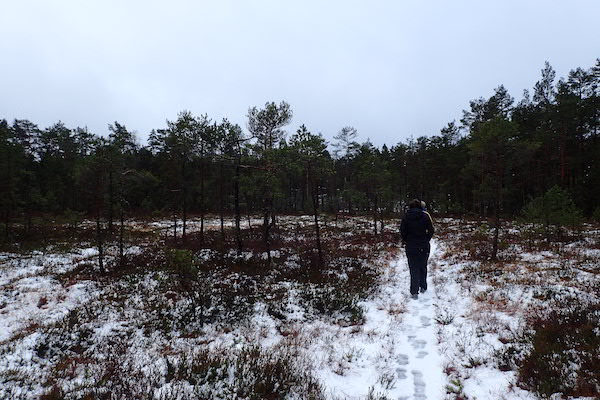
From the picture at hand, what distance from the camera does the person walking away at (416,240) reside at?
9.03 m

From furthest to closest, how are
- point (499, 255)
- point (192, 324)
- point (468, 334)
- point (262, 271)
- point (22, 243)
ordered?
point (22, 243)
point (499, 255)
point (262, 271)
point (192, 324)
point (468, 334)

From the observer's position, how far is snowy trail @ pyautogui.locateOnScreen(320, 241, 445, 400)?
475 cm

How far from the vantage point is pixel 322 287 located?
10547 millimetres

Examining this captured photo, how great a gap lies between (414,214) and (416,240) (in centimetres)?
76

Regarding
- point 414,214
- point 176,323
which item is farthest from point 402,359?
point 176,323

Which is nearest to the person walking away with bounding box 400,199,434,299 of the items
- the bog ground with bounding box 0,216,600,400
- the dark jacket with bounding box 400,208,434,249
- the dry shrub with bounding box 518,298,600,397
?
the dark jacket with bounding box 400,208,434,249

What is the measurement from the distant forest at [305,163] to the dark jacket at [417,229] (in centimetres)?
513

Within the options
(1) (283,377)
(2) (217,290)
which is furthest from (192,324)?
(1) (283,377)

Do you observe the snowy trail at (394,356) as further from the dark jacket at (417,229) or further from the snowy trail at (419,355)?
the dark jacket at (417,229)

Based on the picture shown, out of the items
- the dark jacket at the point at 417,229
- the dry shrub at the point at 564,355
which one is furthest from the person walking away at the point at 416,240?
the dry shrub at the point at 564,355

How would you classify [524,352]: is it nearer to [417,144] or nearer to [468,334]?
[468,334]

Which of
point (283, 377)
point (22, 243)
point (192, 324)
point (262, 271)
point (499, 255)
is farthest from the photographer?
point (22, 243)

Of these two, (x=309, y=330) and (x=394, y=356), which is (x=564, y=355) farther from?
(x=309, y=330)

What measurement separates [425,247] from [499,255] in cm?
759
